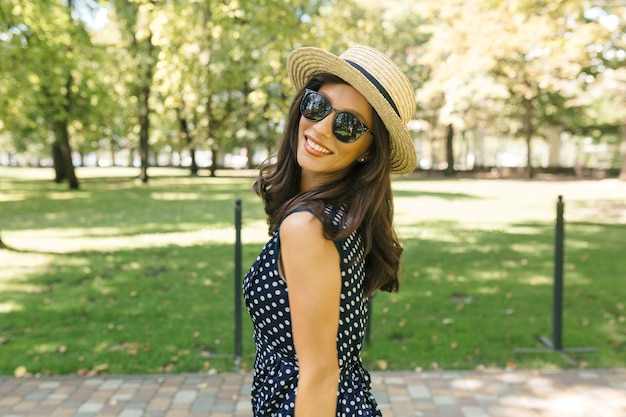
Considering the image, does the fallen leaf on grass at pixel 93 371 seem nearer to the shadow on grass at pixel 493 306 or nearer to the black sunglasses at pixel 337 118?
the shadow on grass at pixel 493 306

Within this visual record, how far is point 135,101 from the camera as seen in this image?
31562mm

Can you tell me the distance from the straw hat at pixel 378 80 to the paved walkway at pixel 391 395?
2.85 meters

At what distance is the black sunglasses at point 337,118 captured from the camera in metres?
1.61

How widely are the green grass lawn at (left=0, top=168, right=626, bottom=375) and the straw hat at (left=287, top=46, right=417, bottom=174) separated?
29.2 inches

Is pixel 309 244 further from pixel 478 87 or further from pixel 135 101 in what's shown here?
pixel 135 101

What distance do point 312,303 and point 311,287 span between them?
0.12 ft

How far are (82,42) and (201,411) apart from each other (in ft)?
36.4

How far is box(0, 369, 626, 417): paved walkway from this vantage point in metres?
4.04

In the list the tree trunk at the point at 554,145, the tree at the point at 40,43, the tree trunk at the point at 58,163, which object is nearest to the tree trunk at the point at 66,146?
the tree trunk at the point at 58,163

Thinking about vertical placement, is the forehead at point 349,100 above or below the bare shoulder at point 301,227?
above

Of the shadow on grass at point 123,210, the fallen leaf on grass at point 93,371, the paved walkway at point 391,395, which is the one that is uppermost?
A: the shadow on grass at point 123,210

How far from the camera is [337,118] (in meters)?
1.61

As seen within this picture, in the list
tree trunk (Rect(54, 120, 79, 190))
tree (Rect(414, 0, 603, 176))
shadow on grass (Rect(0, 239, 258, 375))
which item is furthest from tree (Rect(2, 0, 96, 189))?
tree trunk (Rect(54, 120, 79, 190))

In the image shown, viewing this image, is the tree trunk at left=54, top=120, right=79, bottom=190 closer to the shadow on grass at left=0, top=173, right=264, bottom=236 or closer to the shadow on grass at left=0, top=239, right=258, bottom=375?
the shadow on grass at left=0, top=173, right=264, bottom=236
